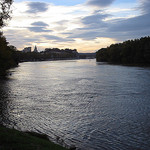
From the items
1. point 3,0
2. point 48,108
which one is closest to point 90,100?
point 48,108

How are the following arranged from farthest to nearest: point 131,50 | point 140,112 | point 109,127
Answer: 1. point 131,50
2. point 140,112
3. point 109,127

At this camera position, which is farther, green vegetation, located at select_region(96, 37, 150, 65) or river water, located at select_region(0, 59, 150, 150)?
green vegetation, located at select_region(96, 37, 150, 65)

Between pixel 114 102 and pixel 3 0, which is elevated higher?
pixel 3 0

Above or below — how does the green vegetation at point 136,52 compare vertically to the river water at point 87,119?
above

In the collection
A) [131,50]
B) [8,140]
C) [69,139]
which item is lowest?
[69,139]

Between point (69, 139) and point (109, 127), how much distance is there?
3419mm

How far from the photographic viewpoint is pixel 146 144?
11766 millimetres

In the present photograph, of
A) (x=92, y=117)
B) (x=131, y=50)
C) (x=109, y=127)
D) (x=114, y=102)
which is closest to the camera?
(x=109, y=127)

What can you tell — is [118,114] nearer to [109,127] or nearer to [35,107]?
[109,127]

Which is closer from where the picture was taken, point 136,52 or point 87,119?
point 87,119

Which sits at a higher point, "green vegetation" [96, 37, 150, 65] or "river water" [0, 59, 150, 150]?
"green vegetation" [96, 37, 150, 65]

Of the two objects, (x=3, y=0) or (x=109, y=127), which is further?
(x=3, y=0)

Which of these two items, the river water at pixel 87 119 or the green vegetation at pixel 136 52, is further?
the green vegetation at pixel 136 52

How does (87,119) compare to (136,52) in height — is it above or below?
below
